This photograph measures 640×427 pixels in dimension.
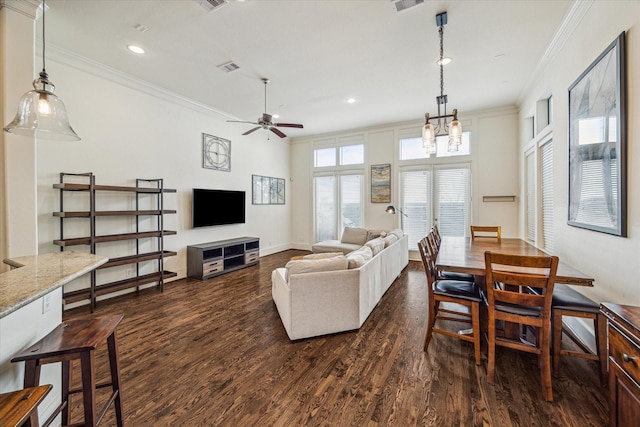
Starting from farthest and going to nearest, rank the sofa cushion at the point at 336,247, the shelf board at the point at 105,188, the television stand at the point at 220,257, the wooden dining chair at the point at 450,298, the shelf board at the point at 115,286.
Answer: the sofa cushion at the point at 336,247 < the television stand at the point at 220,257 < the shelf board at the point at 115,286 < the shelf board at the point at 105,188 < the wooden dining chair at the point at 450,298

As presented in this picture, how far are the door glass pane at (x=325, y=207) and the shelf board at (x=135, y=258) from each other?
3.98 m

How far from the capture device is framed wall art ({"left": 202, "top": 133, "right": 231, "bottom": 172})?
5250mm

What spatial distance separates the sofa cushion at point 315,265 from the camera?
2.68 metres

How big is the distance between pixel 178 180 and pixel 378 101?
3990 mm

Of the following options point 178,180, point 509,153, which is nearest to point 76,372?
point 178,180

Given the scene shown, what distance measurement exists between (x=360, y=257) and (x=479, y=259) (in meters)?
1.18

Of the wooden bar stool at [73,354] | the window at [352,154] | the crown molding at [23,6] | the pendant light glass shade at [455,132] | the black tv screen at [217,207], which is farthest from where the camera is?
the window at [352,154]

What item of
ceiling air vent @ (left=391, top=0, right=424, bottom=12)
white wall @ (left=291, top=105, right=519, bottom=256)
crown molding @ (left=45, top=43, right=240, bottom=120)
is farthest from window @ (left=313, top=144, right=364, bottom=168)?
ceiling air vent @ (left=391, top=0, right=424, bottom=12)

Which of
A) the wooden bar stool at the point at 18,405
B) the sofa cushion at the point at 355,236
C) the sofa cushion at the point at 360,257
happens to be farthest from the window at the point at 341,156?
the wooden bar stool at the point at 18,405

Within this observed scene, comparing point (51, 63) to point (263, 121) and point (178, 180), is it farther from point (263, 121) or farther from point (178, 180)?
point (263, 121)

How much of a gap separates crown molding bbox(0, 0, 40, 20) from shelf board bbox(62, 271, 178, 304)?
2.95 meters

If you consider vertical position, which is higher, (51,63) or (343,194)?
(51,63)

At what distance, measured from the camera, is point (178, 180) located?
4.79m

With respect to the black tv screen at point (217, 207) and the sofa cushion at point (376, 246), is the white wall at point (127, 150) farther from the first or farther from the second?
the sofa cushion at point (376, 246)
